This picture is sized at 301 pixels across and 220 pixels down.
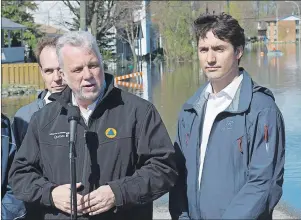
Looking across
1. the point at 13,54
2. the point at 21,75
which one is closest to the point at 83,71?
the point at 21,75

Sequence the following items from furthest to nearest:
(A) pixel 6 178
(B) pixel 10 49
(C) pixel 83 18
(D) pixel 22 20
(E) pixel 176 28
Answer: (E) pixel 176 28 → (D) pixel 22 20 → (B) pixel 10 49 → (C) pixel 83 18 → (A) pixel 6 178

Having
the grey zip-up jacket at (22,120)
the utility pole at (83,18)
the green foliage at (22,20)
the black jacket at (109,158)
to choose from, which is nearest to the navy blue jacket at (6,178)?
the black jacket at (109,158)

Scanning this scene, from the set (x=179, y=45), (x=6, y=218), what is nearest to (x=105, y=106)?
(x=6, y=218)

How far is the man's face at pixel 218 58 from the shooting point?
373 cm

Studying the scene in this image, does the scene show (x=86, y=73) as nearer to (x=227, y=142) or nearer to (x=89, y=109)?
(x=89, y=109)

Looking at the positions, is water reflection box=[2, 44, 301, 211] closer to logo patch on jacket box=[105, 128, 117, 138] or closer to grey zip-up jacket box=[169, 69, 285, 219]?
grey zip-up jacket box=[169, 69, 285, 219]

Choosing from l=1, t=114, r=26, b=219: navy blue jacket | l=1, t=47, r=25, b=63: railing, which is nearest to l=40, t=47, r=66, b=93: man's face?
l=1, t=114, r=26, b=219: navy blue jacket

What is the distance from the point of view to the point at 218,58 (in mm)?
3732

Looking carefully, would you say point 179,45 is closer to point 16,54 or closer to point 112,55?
point 112,55

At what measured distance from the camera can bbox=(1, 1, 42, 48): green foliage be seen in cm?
4484

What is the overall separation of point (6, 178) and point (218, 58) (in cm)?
149

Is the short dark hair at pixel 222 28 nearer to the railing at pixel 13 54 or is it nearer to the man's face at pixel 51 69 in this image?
the man's face at pixel 51 69

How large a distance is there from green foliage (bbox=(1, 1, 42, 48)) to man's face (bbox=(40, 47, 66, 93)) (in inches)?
1566

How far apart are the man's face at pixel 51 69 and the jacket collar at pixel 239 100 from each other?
1.28 meters
